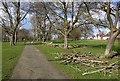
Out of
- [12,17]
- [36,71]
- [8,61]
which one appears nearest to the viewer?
[36,71]

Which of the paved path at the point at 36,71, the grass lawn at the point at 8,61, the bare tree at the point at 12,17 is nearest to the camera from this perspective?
the paved path at the point at 36,71

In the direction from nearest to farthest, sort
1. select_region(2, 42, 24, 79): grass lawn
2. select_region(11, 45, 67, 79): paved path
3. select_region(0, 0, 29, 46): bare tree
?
select_region(11, 45, 67, 79): paved path → select_region(2, 42, 24, 79): grass lawn → select_region(0, 0, 29, 46): bare tree

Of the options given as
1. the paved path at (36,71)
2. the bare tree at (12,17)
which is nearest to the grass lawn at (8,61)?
the paved path at (36,71)

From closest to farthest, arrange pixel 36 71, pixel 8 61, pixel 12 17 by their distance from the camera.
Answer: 1. pixel 36 71
2. pixel 8 61
3. pixel 12 17

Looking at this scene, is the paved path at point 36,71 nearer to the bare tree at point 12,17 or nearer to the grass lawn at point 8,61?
the grass lawn at point 8,61

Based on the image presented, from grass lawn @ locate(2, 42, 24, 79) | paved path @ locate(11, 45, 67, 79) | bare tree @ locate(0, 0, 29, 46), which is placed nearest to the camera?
paved path @ locate(11, 45, 67, 79)

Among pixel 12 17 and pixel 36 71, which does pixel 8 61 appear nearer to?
pixel 36 71

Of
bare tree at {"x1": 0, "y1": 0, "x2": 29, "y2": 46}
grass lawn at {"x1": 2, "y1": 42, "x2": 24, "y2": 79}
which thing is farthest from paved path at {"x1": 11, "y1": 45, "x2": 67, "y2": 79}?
bare tree at {"x1": 0, "y1": 0, "x2": 29, "y2": 46}

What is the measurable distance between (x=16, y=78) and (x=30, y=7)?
35.5 m

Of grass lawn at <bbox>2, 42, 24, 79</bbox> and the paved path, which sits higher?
grass lawn at <bbox>2, 42, 24, 79</bbox>

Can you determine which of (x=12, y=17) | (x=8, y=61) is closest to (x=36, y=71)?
(x=8, y=61)

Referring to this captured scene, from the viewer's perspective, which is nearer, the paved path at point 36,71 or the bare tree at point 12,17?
the paved path at point 36,71

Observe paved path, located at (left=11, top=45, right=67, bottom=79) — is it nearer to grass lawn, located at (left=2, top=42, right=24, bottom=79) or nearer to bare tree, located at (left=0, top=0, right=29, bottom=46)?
grass lawn, located at (left=2, top=42, right=24, bottom=79)

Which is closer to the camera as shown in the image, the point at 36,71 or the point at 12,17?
the point at 36,71
